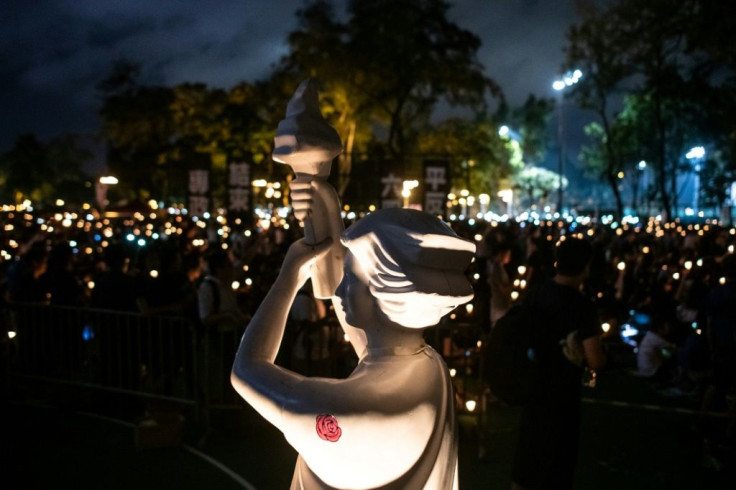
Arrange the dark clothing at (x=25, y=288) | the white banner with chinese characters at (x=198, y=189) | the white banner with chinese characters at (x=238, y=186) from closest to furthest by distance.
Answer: the dark clothing at (x=25, y=288), the white banner with chinese characters at (x=238, y=186), the white banner with chinese characters at (x=198, y=189)

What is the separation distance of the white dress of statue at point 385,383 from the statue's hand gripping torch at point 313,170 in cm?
24

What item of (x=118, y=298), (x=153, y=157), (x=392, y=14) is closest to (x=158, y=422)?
(x=118, y=298)

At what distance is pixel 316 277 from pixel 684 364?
7243 millimetres

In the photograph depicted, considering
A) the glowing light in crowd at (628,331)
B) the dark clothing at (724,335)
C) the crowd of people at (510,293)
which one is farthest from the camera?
the glowing light in crowd at (628,331)

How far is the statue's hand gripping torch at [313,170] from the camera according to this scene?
84.3 inches

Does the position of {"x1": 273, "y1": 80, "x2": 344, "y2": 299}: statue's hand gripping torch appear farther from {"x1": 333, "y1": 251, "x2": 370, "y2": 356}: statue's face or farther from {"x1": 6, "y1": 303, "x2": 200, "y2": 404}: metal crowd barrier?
{"x1": 6, "y1": 303, "x2": 200, "y2": 404}: metal crowd barrier

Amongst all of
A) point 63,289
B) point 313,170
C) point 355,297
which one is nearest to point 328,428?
point 355,297

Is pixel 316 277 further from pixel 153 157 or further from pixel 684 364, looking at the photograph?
pixel 153 157

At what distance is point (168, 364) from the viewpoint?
750 centimetres

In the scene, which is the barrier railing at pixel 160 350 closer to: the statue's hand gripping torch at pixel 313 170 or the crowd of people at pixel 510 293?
the crowd of people at pixel 510 293

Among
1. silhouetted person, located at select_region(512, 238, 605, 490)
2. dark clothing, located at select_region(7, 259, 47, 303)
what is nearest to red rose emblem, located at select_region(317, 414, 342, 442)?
silhouetted person, located at select_region(512, 238, 605, 490)

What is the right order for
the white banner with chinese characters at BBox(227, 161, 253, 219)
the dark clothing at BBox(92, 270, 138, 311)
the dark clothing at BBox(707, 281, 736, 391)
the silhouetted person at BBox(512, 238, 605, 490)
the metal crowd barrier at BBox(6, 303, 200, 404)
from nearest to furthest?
the silhouetted person at BBox(512, 238, 605, 490), the dark clothing at BBox(707, 281, 736, 391), the metal crowd barrier at BBox(6, 303, 200, 404), the dark clothing at BBox(92, 270, 138, 311), the white banner with chinese characters at BBox(227, 161, 253, 219)

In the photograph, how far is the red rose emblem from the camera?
1835mm

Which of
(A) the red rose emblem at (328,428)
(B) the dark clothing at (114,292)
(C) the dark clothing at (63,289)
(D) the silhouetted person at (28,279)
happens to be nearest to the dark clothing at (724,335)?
(A) the red rose emblem at (328,428)
